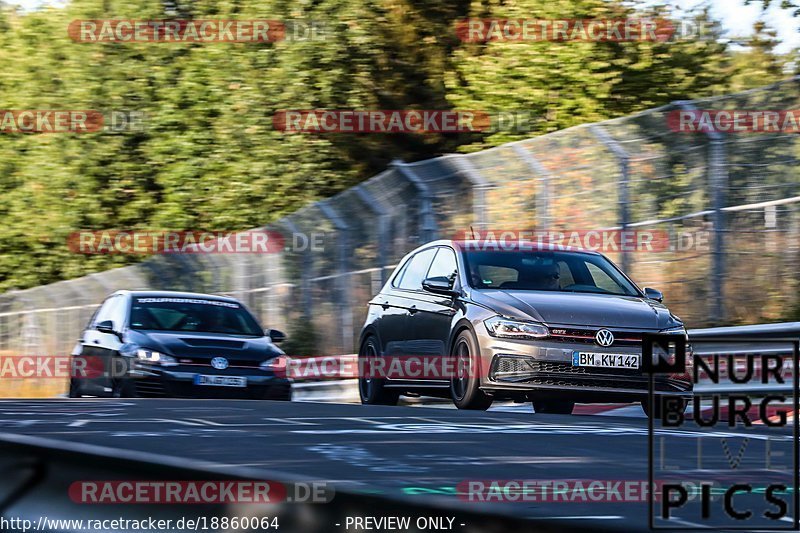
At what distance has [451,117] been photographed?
104ft

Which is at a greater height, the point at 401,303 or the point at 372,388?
the point at 401,303

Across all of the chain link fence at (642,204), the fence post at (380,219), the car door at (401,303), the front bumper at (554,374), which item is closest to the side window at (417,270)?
the car door at (401,303)

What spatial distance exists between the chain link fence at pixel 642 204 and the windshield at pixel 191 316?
306 centimetres

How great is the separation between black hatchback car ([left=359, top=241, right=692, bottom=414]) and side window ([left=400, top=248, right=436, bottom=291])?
0.7 inches

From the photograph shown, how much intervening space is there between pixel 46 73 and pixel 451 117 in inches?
477

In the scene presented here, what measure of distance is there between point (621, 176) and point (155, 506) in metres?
13.4

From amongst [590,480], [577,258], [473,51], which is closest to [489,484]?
[590,480]

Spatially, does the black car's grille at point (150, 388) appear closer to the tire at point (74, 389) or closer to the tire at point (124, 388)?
the tire at point (124, 388)

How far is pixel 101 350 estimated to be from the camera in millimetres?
16375

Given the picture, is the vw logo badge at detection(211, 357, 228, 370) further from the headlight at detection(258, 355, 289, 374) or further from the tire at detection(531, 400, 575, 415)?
the tire at detection(531, 400, 575, 415)

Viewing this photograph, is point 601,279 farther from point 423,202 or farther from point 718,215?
point 423,202

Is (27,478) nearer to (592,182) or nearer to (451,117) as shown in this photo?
(592,182)

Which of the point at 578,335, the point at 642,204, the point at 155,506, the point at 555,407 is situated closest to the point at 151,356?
the point at 555,407

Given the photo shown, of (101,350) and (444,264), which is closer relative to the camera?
(444,264)
